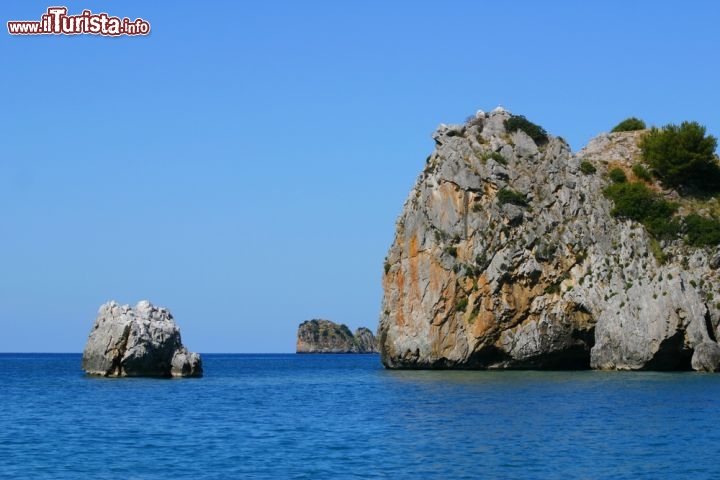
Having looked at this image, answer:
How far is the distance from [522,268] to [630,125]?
39.3 m

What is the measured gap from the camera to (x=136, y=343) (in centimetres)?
7969

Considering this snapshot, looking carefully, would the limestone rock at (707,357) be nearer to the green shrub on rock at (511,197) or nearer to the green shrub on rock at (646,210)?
the green shrub on rock at (646,210)

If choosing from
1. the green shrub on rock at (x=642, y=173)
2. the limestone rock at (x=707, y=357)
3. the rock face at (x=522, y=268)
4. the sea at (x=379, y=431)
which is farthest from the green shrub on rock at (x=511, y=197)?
the sea at (x=379, y=431)

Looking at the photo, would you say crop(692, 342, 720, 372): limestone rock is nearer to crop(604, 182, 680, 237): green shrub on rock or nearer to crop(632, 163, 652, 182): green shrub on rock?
crop(604, 182, 680, 237): green shrub on rock

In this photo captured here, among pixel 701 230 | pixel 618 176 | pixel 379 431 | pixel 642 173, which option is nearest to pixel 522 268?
pixel 618 176

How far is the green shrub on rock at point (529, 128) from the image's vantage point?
3903 inches

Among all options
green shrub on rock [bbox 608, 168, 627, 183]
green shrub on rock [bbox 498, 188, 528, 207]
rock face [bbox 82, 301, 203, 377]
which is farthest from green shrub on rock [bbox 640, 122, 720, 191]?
rock face [bbox 82, 301, 203, 377]

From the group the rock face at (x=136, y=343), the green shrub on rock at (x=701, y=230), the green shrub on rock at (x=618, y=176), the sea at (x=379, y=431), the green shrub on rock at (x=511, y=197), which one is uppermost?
the green shrub on rock at (x=618, y=176)

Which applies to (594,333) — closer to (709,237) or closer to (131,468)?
(709,237)

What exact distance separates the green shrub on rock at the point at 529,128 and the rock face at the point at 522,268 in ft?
2.93

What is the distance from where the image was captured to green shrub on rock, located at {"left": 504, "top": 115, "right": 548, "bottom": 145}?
325ft

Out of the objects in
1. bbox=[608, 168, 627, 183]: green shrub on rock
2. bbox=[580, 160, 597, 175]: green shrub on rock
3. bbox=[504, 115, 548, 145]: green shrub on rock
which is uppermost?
bbox=[504, 115, 548, 145]: green shrub on rock

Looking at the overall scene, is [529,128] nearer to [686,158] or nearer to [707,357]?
[686,158]

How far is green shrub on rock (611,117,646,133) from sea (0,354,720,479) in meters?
53.9
